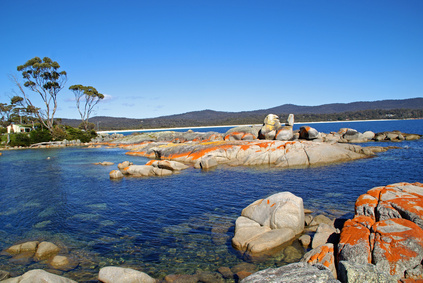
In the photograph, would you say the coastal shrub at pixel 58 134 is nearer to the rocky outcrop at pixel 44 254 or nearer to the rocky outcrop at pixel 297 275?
the rocky outcrop at pixel 44 254

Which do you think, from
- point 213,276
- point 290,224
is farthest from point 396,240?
point 213,276

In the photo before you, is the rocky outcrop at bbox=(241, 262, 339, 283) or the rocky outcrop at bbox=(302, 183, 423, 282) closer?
the rocky outcrop at bbox=(241, 262, 339, 283)

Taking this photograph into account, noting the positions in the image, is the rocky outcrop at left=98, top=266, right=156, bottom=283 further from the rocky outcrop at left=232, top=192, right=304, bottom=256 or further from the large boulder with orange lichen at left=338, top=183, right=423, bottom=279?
the large boulder with orange lichen at left=338, top=183, right=423, bottom=279

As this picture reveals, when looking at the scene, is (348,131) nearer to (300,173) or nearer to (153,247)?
(300,173)

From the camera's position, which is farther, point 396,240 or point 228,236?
point 228,236

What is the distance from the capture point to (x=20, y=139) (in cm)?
6969

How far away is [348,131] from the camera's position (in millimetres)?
58469

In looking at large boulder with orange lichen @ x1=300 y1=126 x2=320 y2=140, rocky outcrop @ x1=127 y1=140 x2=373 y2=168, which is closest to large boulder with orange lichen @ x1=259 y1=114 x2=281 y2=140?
large boulder with orange lichen @ x1=300 y1=126 x2=320 y2=140

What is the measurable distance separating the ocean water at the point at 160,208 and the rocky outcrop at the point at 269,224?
520 millimetres

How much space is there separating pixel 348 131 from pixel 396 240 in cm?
5602

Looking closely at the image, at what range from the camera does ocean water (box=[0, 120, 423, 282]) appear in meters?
10.8

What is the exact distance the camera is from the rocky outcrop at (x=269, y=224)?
11.2 m

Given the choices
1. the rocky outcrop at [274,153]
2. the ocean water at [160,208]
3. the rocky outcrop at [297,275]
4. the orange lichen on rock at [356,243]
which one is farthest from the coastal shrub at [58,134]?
the orange lichen on rock at [356,243]

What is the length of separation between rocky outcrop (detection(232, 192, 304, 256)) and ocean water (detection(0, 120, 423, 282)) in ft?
1.71
